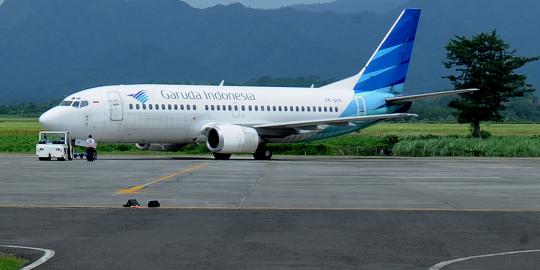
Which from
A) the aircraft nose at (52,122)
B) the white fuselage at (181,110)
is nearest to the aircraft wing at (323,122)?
the white fuselage at (181,110)

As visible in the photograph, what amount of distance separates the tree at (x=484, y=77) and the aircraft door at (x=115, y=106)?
3533 cm

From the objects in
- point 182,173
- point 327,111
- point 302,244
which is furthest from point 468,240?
point 327,111

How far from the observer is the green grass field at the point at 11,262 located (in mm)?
13507

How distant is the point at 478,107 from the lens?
267ft

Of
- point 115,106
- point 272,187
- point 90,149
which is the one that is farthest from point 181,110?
point 272,187

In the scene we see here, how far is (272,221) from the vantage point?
20.3m

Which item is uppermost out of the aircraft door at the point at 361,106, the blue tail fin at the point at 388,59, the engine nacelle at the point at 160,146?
the blue tail fin at the point at 388,59

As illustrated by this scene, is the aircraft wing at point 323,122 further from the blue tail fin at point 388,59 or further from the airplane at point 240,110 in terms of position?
the blue tail fin at point 388,59

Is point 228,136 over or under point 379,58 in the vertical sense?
under

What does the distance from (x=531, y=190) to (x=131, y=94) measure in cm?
2863

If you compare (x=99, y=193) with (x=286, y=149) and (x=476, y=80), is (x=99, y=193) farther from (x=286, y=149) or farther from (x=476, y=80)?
(x=476, y=80)

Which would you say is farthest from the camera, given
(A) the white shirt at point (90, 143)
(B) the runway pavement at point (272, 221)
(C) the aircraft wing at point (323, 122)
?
(C) the aircraft wing at point (323, 122)

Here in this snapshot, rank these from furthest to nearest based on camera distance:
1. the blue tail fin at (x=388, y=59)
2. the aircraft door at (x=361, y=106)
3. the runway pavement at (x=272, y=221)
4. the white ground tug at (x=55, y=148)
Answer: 1. the blue tail fin at (x=388, y=59)
2. the aircraft door at (x=361, y=106)
3. the white ground tug at (x=55, y=148)
4. the runway pavement at (x=272, y=221)

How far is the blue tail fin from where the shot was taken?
64688 millimetres
